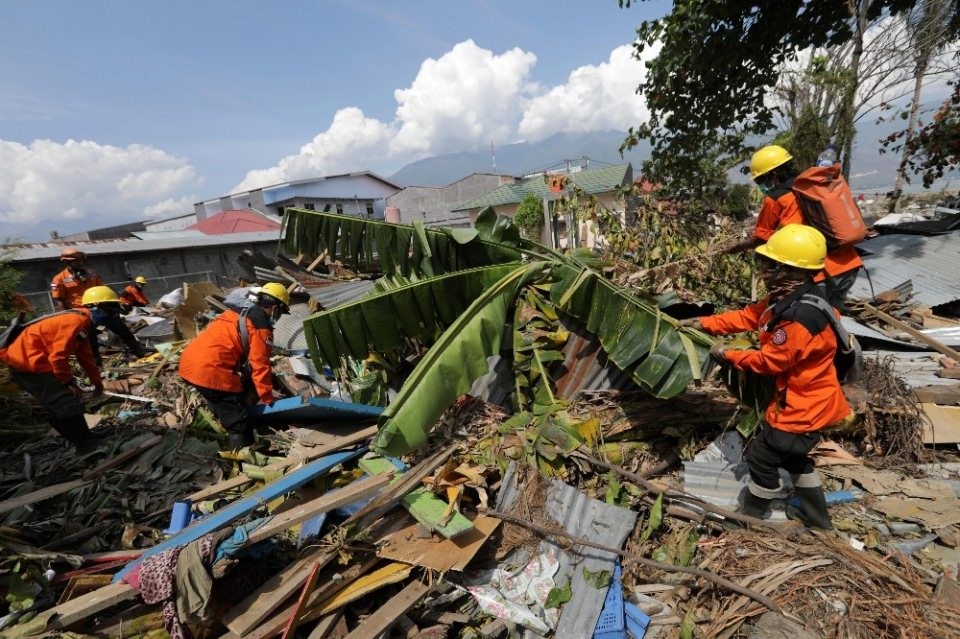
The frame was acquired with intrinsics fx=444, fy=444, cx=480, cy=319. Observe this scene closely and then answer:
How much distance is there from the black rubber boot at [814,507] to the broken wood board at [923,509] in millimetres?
562

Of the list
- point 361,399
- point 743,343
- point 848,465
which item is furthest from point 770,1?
point 361,399

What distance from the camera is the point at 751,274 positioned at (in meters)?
6.18

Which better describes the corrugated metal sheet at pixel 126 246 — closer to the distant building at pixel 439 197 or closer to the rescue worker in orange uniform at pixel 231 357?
the rescue worker in orange uniform at pixel 231 357

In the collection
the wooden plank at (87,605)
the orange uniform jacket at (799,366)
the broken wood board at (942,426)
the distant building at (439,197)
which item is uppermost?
the distant building at (439,197)

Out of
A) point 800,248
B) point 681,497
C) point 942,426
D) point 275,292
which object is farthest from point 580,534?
point 275,292

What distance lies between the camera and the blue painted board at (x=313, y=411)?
4.51 meters

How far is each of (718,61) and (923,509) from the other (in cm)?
572

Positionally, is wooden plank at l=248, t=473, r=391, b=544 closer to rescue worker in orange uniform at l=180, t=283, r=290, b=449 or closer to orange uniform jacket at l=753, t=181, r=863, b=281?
rescue worker in orange uniform at l=180, t=283, r=290, b=449

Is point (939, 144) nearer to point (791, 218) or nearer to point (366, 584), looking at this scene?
point (791, 218)

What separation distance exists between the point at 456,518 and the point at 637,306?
203cm

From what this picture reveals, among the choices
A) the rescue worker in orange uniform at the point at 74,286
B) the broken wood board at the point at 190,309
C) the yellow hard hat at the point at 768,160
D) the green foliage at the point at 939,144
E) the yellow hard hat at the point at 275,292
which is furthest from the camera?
the green foliage at the point at 939,144

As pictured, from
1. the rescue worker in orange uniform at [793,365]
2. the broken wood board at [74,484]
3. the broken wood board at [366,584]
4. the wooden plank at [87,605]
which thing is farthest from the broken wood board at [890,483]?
the broken wood board at [74,484]

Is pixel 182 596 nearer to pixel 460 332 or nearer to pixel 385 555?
pixel 385 555

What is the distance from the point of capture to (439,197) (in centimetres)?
3738
